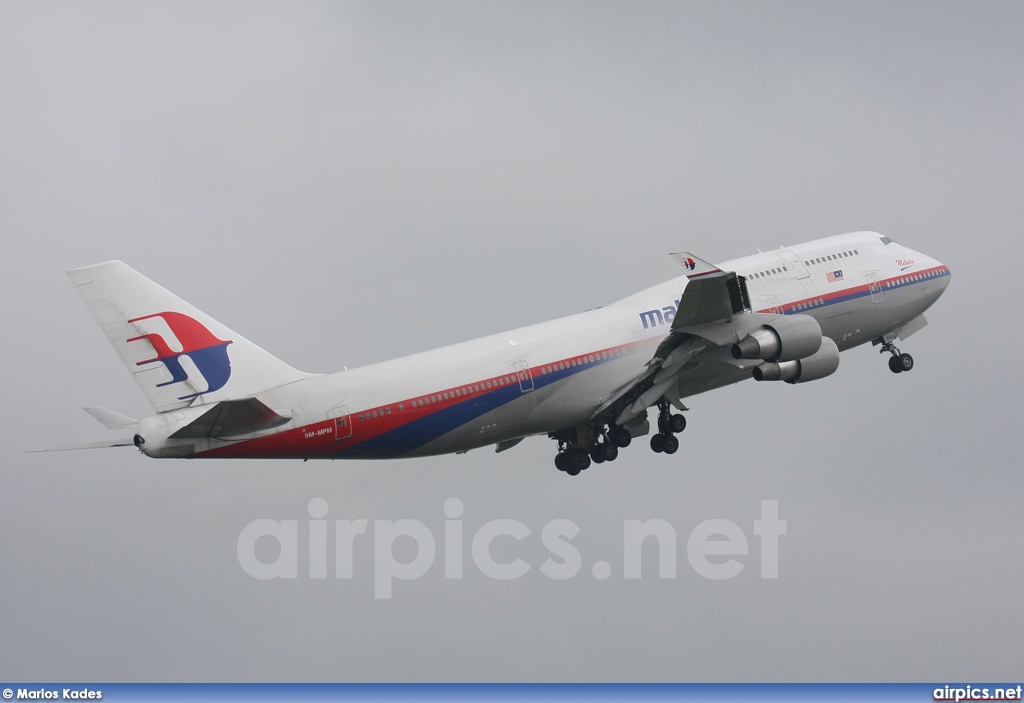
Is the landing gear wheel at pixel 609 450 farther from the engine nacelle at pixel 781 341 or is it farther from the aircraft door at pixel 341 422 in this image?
the aircraft door at pixel 341 422

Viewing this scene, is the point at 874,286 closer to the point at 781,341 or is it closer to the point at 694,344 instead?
the point at 781,341

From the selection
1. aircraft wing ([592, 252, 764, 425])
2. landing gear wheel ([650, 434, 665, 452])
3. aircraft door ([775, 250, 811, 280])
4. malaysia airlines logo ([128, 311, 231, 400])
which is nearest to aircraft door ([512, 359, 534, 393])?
aircraft wing ([592, 252, 764, 425])

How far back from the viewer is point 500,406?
168ft

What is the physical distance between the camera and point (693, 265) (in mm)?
50875

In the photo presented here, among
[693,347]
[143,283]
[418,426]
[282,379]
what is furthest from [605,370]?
[143,283]

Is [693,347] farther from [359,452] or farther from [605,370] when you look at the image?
[359,452]

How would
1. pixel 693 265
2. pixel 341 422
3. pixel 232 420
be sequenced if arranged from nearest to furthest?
pixel 232 420 → pixel 341 422 → pixel 693 265

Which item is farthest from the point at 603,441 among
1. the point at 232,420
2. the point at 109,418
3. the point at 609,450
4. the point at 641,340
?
the point at 109,418

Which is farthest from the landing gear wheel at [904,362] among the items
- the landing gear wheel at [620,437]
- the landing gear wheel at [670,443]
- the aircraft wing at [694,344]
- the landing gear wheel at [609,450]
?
the landing gear wheel at [609,450]

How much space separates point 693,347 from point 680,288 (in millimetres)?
3573

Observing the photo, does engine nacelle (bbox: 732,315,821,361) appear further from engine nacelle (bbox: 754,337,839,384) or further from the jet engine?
engine nacelle (bbox: 754,337,839,384)

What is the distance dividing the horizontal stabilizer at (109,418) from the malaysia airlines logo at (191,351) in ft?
10.1

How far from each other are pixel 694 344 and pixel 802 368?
152 inches

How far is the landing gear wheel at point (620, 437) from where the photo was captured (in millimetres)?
55406
